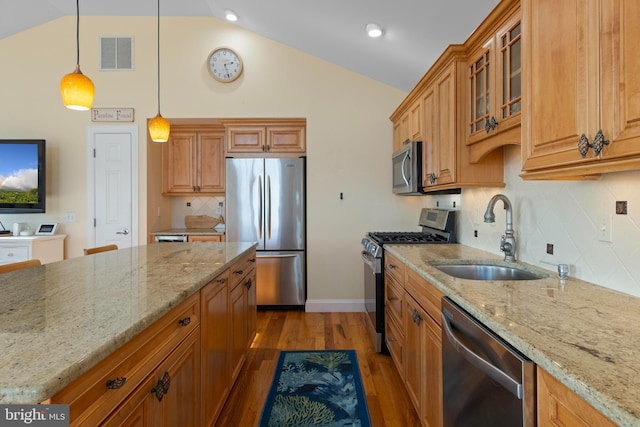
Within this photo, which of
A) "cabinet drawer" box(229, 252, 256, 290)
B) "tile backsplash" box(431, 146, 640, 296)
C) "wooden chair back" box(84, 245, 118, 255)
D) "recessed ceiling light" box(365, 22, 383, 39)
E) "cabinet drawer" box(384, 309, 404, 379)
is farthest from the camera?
"recessed ceiling light" box(365, 22, 383, 39)

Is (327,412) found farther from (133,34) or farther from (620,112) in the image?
(133,34)

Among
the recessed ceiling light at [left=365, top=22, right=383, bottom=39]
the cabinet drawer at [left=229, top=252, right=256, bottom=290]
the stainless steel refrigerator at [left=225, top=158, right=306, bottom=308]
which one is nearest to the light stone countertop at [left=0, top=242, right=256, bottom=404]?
the cabinet drawer at [left=229, top=252, right=256, bottom=290]

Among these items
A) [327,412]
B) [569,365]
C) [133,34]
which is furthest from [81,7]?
[569,365]

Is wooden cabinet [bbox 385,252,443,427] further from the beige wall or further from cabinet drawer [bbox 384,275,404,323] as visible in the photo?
the beige wall

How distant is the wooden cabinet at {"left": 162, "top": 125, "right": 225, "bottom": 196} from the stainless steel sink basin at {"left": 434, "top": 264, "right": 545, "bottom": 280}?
3.22 metres

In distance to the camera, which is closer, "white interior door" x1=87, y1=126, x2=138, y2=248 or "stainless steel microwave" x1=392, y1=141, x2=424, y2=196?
"stainless steel microwave" x1=392, y1=141, x2=424, y2=196

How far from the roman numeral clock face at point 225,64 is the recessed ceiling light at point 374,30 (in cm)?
174

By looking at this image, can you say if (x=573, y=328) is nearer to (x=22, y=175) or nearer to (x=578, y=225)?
(x=578, y=225)

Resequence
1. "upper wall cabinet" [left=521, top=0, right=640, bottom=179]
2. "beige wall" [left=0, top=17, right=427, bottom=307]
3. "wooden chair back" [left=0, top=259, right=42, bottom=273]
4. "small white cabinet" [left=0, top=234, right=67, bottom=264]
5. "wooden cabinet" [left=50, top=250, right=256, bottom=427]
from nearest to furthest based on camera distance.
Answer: "wooden cabinet" [left=50, top=250, right=256, bottom=427] < "upper wall cabinet" [left=521, top=0, right=640, bottom=179] < "wooden chair back" [left=0, top=259, right=42, bottom=273] < "small white cabinet" [left=0, top=234, right=67, bottom=264] < "beige wall" [left=0, top=17, right=427, bottom=307]

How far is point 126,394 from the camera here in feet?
2.83

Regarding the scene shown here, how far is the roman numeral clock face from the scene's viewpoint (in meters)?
3.85

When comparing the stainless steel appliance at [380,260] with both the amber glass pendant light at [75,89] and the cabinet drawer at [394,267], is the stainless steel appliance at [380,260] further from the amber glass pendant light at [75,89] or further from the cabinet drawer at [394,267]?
the amber glass pendant light at [75,89]

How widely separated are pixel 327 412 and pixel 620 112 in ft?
6.50

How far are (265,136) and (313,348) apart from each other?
7.98 ft
